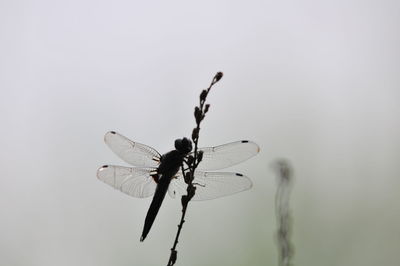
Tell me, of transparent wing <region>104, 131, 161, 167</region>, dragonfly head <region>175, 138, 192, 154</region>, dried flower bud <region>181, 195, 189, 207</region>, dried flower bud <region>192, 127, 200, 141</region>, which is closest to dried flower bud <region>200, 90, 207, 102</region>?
dried flower bud <region>192, 127, 200, 141</region>

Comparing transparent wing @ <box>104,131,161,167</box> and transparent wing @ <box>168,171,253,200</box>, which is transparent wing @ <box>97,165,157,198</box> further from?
transparent wing @ <box>168,171,253,200</box>

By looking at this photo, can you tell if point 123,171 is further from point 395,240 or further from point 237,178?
point 395,240

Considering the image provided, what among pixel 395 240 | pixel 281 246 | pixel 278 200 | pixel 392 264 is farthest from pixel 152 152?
pixel 395 240

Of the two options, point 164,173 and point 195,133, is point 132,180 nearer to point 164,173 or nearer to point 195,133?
point 164,173

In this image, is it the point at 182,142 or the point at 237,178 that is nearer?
the point at 182,142

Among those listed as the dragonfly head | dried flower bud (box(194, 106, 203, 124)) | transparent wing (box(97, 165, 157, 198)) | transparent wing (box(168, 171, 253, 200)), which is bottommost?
transparent wing (box(97, 165, 157, 198))

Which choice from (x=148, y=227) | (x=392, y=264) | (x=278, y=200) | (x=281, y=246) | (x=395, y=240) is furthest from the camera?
(x=395, y=240)

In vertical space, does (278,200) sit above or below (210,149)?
below
